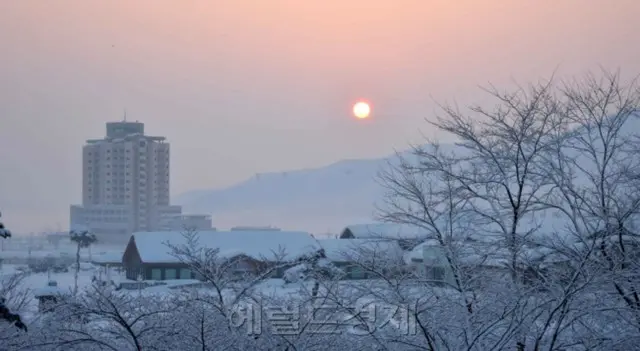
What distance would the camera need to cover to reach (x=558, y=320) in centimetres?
1100

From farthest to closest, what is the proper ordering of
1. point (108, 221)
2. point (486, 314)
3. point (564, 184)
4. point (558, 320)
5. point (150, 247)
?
point (108, 221) → point (150, 247) → point (564, 184) → point (486, 314) → point (558, 320)

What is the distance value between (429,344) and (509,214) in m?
3.81

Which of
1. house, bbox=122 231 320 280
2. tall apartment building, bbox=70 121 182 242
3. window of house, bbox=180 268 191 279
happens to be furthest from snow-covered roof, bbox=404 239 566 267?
tall apartment building, bbox=70 121 182 242

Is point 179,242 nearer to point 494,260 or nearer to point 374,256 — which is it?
point 494,260

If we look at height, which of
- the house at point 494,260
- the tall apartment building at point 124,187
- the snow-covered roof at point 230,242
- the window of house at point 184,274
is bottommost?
the window of house at point 184,274

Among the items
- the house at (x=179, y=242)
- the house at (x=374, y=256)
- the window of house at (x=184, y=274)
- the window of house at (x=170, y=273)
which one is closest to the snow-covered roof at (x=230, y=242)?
the house at (x=179, y=242)

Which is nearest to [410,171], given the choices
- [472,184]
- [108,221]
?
[472,184]

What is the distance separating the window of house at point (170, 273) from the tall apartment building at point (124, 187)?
312 feet

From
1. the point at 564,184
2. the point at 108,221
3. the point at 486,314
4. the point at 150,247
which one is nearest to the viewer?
the point at 486,314

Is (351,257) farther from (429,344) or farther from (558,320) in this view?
(558,320)

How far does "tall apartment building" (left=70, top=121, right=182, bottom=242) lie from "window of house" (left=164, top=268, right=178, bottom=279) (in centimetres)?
9505

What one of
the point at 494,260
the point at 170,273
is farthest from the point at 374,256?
the point at 170,273

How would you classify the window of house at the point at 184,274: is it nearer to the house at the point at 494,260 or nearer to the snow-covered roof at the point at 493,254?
the house at the point at 494,260

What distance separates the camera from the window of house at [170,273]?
49269 millimetres
